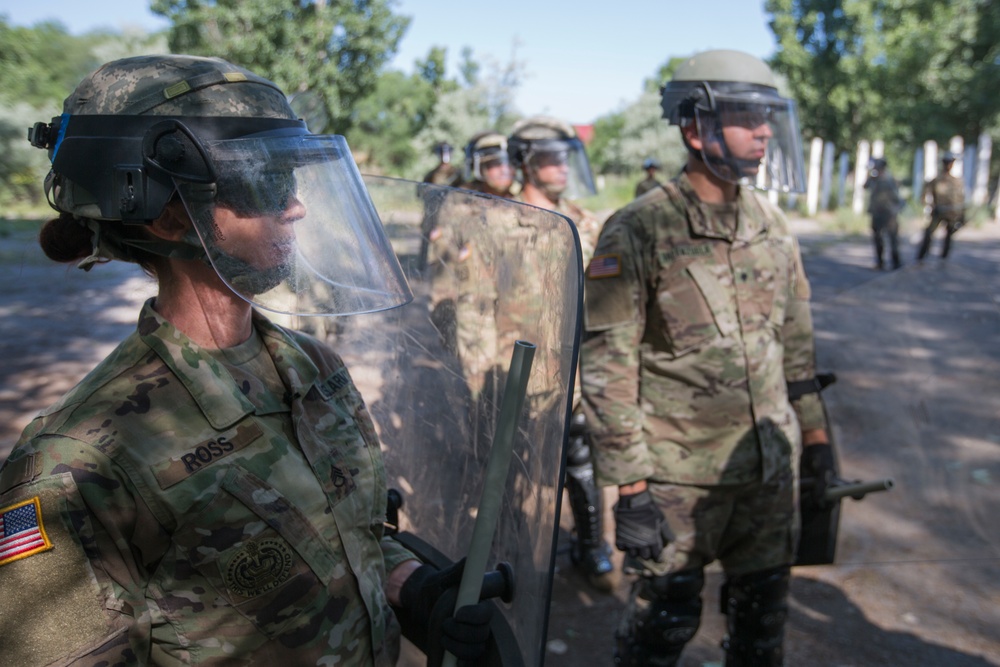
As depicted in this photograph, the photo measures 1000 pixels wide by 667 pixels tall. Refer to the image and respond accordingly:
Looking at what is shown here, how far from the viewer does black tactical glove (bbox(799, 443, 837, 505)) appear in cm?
272

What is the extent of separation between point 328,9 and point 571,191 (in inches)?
596

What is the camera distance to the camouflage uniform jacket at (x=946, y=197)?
41.2 feet

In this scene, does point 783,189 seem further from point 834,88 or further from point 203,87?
point 834,88

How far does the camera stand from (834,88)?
98.9 ft

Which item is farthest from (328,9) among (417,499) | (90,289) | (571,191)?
(417,499)

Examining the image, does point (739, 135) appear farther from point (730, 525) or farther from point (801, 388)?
point (730, 525)

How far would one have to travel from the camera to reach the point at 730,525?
2.60 m

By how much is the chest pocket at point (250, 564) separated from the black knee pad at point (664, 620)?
1475 millimetres

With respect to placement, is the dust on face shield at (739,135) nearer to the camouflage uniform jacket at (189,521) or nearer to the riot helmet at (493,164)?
the camouflage uniform jacket at (189,521)

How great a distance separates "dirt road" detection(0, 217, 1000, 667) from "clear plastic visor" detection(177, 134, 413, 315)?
38cm

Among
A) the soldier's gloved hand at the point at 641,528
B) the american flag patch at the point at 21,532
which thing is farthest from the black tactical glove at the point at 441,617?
the soldier's gloved hand at the point at 641,528

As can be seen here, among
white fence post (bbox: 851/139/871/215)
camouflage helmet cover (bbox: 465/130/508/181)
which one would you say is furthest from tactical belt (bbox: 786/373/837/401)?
white fence post (bbox: 851/139/871/215)

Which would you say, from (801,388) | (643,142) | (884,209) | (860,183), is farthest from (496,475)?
(643,142)

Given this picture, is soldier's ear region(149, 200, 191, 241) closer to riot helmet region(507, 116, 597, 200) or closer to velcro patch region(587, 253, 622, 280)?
velcro patch region(587, 253, 622, 280)
